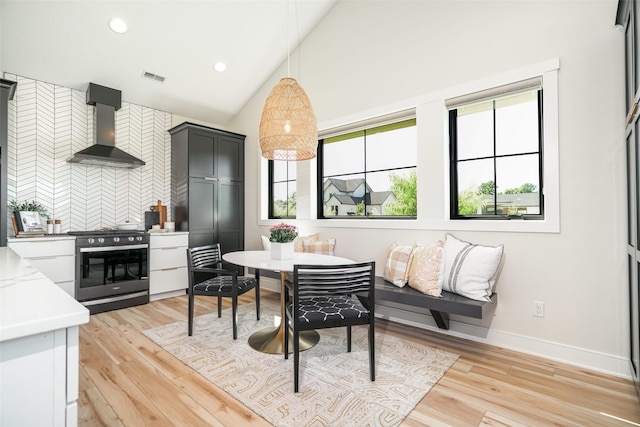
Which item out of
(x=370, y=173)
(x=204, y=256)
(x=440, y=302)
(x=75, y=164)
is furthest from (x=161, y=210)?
(x=440, y=302)

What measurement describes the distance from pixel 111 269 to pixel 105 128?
1788 millimetres

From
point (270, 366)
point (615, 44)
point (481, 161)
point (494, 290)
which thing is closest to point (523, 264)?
point (494, 290)

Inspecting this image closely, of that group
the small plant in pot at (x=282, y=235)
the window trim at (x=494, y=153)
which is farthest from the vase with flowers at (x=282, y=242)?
the window trim at (x=494, y=153)

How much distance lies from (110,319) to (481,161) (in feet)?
13.4

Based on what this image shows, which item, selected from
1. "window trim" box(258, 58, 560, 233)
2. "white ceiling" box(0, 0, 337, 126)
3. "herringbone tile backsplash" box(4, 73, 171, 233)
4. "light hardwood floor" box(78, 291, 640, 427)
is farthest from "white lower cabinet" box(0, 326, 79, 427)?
"herringbone tile backsplash" box(4, 73, 171, 233)

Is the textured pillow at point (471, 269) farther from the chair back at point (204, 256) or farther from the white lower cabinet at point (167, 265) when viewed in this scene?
the white lower cabinet at point (167, 265)

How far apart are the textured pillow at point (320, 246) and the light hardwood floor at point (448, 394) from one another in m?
1.50

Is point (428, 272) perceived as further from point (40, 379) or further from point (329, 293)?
point (40, 379)

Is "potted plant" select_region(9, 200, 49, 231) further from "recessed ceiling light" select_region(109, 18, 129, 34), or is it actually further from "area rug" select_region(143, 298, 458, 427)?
"recessed ceiling light" select_region(109, 18, 129, 34)

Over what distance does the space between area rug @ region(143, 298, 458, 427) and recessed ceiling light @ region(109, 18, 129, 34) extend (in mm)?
3166

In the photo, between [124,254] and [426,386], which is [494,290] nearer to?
[426,386]

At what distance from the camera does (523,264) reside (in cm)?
250

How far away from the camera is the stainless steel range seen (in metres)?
3.45

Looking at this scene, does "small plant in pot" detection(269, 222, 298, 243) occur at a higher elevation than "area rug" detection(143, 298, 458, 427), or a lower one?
higher
